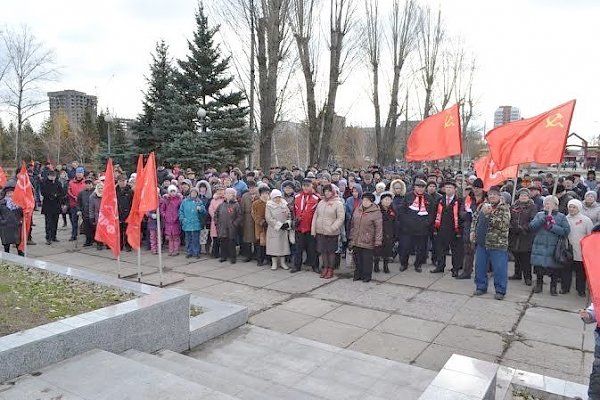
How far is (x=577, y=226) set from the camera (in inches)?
309

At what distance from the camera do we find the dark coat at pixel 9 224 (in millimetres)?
9453

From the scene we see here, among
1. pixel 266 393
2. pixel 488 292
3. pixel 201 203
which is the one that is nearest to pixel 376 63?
pixel 201 203

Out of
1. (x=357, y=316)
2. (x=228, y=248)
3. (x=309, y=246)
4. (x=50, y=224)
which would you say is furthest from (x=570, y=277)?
(x=50, y=224)

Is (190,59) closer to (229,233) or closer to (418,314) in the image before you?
(229,233)

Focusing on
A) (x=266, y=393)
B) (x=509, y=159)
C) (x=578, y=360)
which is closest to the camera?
(x=266, y=393)

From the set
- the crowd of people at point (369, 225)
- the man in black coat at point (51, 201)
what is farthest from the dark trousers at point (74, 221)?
the crowd of people at point (369, 225)

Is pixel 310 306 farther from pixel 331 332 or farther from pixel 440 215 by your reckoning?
pixel 440 215

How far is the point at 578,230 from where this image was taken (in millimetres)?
7836

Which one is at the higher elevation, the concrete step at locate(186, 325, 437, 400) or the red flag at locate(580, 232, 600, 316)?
the red flag at locate(580, 232, 600, 316)

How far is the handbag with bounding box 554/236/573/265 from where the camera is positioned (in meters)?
7.74

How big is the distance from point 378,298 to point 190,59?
18.0m

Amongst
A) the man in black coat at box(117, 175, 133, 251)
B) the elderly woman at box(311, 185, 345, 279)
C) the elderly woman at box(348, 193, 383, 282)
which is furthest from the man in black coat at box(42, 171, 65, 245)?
the elderly woman at box(348, 193, 383, 282)

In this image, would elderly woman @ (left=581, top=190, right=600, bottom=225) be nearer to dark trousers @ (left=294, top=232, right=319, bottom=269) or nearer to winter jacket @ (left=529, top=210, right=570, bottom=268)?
winter jacket @ (left=529, top=210, right=570, bottom=268)

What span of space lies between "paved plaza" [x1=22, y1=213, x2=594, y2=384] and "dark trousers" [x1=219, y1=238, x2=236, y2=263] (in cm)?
33
